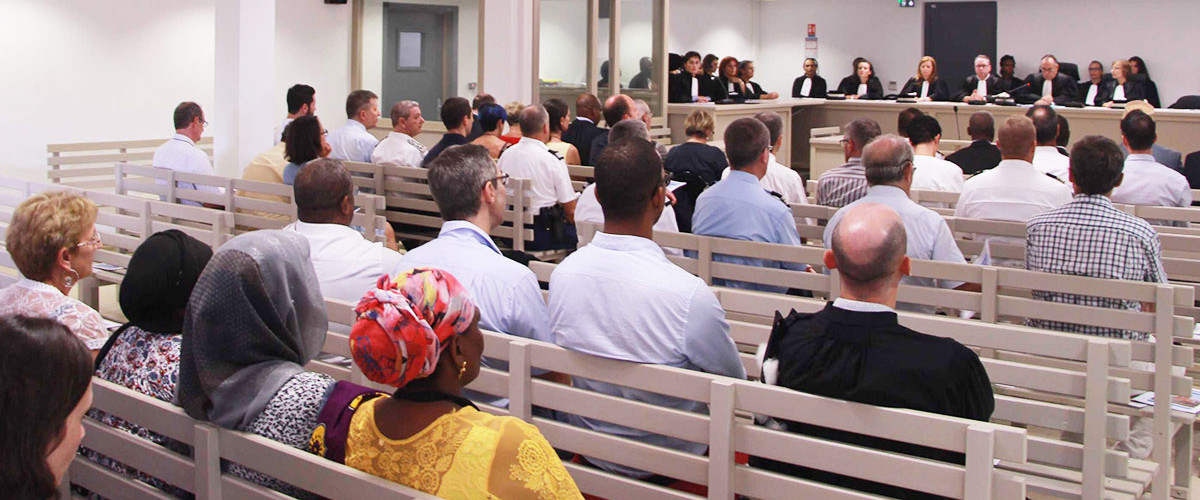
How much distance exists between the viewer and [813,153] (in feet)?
38.2

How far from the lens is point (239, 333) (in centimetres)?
226

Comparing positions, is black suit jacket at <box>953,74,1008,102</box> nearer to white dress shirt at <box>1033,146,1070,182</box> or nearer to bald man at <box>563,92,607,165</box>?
bald man at <box>563,92,607,165</box>

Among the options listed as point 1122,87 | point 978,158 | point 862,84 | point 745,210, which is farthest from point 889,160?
point 862,84

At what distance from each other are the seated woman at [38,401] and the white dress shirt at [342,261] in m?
2.07

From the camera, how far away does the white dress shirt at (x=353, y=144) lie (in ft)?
24.6

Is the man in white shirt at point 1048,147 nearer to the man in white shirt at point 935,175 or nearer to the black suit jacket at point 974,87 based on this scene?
the man in white shirt at point 935,175

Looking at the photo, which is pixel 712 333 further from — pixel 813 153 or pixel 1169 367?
pixel 813 153

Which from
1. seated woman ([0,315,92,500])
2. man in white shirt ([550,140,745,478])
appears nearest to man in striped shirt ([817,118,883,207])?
man in white shirt ([550,140,745,478])

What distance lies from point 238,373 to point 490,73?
8.63 metres

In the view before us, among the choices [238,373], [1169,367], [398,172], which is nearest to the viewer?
[238,373]

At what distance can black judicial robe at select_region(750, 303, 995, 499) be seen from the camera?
2.31 m

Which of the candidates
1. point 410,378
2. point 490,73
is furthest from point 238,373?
point 490,73

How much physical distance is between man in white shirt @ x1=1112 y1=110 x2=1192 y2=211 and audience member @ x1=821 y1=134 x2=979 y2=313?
2211 millimetres

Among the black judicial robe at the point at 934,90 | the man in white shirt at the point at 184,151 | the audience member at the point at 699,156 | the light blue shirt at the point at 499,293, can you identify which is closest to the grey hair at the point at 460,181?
the light blue shirt at the point at 499,293
